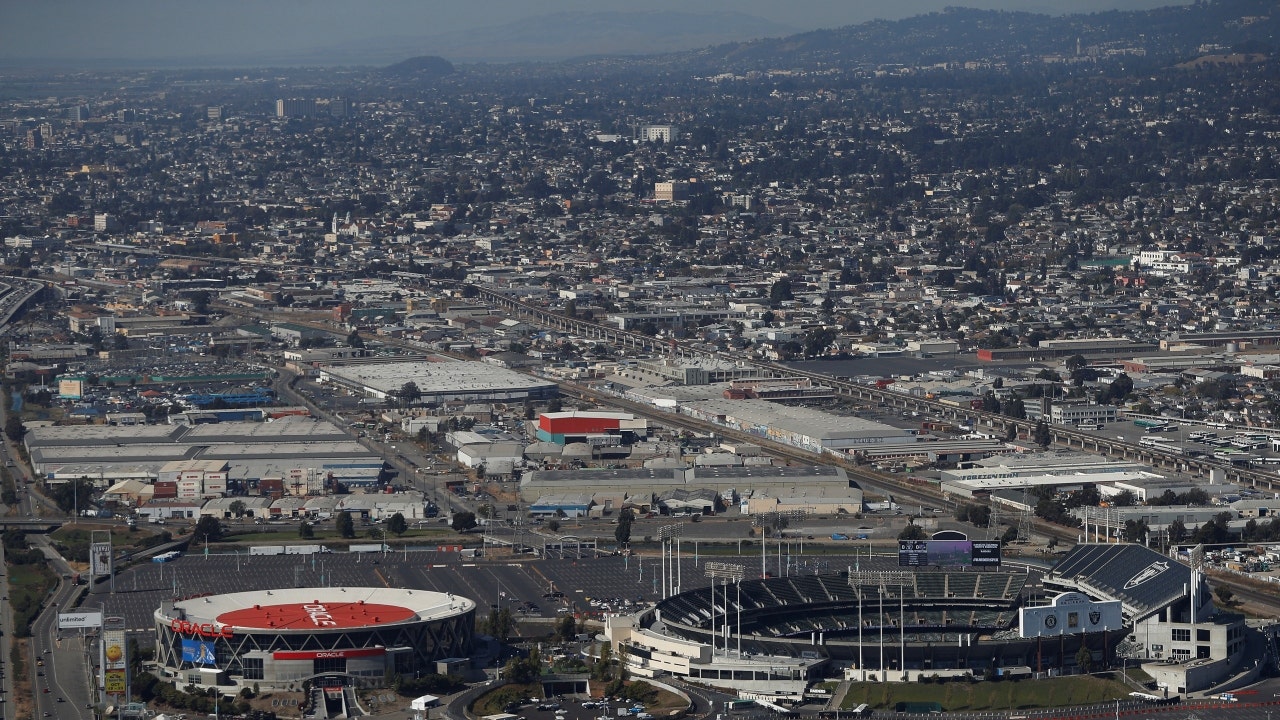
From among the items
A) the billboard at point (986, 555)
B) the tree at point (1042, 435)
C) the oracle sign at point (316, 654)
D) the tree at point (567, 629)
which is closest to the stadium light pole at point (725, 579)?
the tree at point (567, 629)

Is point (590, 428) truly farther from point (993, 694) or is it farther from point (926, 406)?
point (993, 694)

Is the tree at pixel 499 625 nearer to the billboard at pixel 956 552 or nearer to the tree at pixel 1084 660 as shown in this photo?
the billboard at pixel 956 552

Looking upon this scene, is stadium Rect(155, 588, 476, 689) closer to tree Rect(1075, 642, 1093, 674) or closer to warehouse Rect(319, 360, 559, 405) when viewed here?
tree Rect(1075, 642, 1093, 674)

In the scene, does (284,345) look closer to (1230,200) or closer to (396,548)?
(396,548)

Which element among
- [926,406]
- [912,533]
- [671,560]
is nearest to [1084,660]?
[671,560]

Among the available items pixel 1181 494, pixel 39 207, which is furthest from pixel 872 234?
pixel 1181 494

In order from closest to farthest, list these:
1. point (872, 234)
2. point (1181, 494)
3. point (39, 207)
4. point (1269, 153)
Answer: point (1181, 494), point (872, 234), point (39, 207), point (1269, 153)

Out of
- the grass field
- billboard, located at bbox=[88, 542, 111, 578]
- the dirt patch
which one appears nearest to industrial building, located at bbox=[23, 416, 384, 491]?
billboard, located at bbox=[88, 542, 111, 578]
